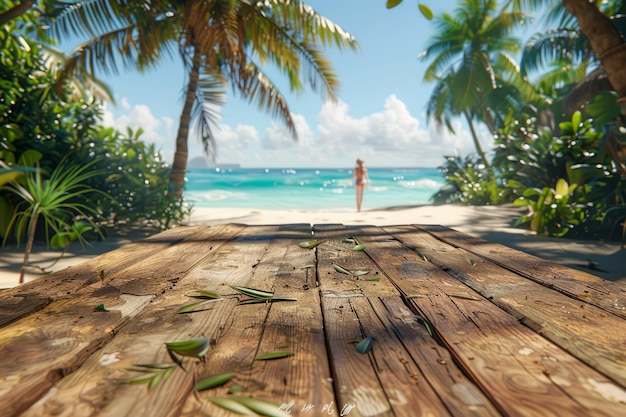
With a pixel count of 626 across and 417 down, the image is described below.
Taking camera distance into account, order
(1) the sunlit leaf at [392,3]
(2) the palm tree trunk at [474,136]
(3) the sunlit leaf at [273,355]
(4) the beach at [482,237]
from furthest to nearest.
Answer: (2) the palm tree trunk at [474,136] < (4) the beach at [482,237] < (1) the sunlit leaf at [392,3] < (3) the sunlit leaf at [273,355]

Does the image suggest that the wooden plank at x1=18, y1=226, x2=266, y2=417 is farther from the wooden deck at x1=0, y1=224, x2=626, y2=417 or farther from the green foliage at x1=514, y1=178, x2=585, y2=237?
the green foliage at x1=514, y1=178, x2=585, y2=237

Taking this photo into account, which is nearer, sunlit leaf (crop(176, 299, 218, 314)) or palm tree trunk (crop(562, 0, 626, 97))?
sunlit leaf (crop(176, 299, 218, 314))

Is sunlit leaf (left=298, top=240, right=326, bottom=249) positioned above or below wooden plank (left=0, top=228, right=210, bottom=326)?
above

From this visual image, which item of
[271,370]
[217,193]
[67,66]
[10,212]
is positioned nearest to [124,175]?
[10,212]

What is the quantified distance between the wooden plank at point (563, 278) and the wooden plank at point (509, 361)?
0.31 m

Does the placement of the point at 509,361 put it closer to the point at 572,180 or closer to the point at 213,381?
the point at 213,381

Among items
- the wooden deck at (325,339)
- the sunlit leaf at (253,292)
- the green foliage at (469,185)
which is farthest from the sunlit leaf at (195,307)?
the green foliage at (469,185)

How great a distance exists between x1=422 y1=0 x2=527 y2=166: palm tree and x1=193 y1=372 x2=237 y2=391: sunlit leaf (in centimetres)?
1754

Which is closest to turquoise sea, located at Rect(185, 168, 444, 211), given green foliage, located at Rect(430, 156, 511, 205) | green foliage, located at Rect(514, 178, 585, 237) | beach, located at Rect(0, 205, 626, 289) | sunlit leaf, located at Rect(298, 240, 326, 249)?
beach, located at Rect(0, 205, 626, 289)

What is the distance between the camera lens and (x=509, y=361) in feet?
2.89

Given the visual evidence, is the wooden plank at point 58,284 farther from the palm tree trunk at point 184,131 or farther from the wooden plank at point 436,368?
the palm tree trunk at point 184,131

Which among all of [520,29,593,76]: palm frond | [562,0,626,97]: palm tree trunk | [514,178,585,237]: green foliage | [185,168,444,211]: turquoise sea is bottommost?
[185,168,444,211]: turquoise sea

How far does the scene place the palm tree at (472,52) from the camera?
18000mm

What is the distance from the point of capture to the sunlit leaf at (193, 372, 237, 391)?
0.77m
